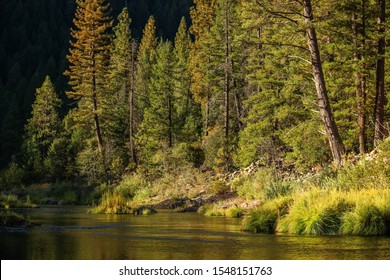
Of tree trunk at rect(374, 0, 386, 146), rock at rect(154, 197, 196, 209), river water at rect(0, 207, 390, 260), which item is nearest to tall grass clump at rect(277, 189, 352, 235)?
river water at rect(0, 207, 390, 260)

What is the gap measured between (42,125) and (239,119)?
102 feet

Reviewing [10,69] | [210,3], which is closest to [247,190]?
[210,3]

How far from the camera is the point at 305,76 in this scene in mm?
29109

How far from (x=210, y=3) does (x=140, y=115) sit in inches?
637

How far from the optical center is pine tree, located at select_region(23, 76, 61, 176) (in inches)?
2501

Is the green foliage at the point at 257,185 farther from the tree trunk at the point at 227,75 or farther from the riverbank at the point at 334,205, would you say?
the tree trunk at the point at 227,75

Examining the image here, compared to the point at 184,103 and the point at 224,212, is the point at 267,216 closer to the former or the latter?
the point at 224,212

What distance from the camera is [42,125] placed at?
6444cm

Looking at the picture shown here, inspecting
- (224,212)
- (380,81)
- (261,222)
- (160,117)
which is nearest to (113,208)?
(224,212)

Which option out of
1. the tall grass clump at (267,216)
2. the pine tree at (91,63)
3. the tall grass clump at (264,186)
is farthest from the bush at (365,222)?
the pine tree at (91,63)

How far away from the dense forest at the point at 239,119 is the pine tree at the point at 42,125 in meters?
0.21

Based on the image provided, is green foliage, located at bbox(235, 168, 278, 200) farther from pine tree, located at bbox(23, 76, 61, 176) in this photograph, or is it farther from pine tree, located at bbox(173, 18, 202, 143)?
pine tree, located at bbox(23, 76, 61, 176)

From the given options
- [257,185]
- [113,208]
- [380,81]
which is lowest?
[113,208]
